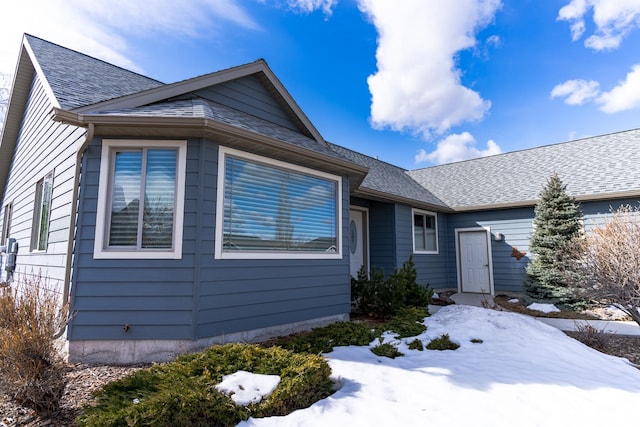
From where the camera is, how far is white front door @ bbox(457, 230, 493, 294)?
33.8ft

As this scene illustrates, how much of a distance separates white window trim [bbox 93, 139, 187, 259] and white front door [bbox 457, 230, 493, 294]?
30.9 feet

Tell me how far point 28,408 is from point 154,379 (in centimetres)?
98

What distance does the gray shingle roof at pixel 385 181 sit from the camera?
29.5 feet

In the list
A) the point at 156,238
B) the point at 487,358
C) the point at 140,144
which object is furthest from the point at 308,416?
the point at 140,144

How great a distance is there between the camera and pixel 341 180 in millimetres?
6152

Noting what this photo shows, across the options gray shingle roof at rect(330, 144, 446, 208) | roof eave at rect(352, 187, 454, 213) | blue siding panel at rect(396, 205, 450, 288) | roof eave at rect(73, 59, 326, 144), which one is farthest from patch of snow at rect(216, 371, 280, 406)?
blue siding panel at rect(396, 205, 450, 288)

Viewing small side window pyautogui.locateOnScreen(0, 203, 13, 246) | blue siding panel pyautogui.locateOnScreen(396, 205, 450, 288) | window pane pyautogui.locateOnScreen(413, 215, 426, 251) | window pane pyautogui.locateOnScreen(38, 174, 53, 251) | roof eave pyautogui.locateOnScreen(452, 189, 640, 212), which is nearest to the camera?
window pane pyautogui.locateOnScreen(38, 174, 53, 251)

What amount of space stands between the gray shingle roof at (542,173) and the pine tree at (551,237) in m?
0.83

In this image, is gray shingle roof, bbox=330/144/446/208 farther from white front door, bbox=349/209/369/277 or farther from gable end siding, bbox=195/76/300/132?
gable end siding, bbox=195/76/300/132

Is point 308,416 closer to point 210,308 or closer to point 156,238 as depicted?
point 210,308

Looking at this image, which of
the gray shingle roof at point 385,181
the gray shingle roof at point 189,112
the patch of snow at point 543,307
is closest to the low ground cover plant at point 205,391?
the gray shingle roof at point 189,112

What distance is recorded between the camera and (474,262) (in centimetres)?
1053

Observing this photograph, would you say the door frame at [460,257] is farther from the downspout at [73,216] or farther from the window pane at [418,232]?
the downspout at [73,216]

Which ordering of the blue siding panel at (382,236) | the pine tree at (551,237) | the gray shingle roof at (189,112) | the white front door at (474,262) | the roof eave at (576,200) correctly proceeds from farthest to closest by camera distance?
the white front door at (474,262)
the blue siding panel at (382,236)
the roof eave at (576,200)
the pine tree at (551,237)
the gray shingle roof at (189,112)
